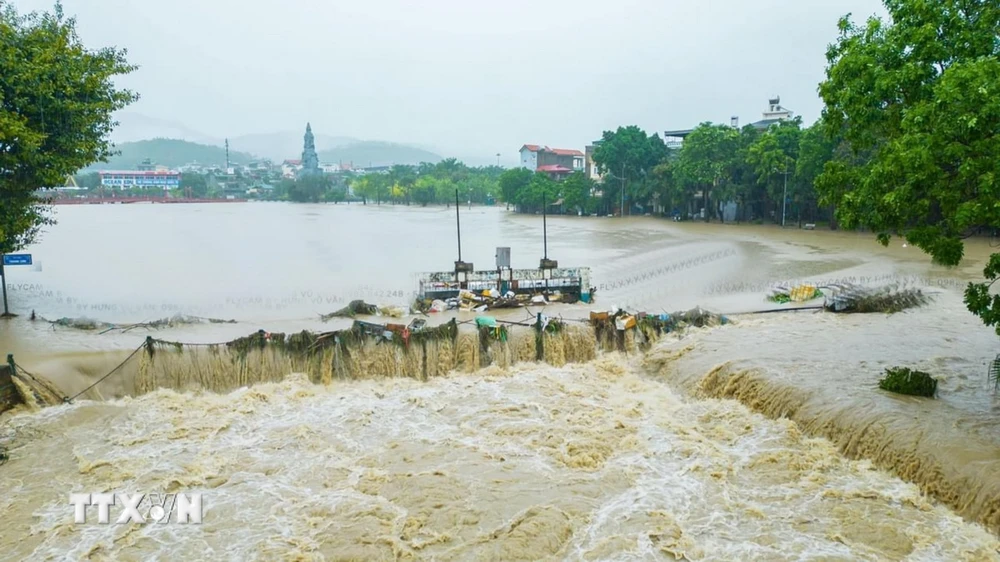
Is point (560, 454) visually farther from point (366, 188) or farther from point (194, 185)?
point (194, 185)

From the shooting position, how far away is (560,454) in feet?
28.9

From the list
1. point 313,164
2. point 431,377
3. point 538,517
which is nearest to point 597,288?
point 431,377

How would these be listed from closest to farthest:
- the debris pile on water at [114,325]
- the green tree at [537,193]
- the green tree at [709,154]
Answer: the debris pile on water at [114,325] → the green tree at [709,154] → the green tree at [537,193]

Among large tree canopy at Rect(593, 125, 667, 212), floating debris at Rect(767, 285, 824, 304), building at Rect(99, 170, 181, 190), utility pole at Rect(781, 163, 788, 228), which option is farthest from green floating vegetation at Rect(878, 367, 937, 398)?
building at Rect(99, 170, 181, 190)

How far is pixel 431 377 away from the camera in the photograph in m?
12.1

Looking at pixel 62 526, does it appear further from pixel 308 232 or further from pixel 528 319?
pixel 308 232

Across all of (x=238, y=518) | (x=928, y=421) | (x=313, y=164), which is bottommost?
(x=238, y=518)

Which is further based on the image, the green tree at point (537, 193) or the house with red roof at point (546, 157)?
the house with red roof at point (546, 157)

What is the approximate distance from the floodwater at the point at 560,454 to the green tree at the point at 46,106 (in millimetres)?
3096

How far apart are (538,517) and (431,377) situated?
5.19 meters

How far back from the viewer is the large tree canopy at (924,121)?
662cm

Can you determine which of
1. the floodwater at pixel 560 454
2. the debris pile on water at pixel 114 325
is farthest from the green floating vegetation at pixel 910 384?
the debris pile on water at pixel 114 325

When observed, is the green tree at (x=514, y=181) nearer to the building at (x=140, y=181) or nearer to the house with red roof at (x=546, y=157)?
the house with red roof at (x=546, y=157)

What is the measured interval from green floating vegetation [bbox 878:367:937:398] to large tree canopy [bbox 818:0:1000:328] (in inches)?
A: 81.0
